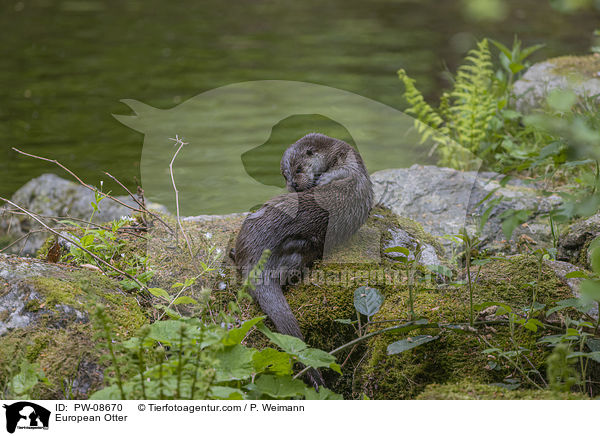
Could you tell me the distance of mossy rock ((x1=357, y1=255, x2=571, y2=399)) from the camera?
292 cm

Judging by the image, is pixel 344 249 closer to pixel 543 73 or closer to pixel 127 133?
pixel 543 73

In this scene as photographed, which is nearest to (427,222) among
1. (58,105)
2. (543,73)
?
(543,73)

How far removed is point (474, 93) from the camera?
6988 mm

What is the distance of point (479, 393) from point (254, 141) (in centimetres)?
645

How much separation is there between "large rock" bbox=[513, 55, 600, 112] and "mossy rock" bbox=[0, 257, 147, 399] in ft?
17.6

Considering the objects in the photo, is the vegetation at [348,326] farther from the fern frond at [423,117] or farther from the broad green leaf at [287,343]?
the fern frond at [423,117]

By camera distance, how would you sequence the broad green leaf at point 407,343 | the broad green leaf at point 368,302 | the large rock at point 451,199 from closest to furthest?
the broad green leaf at point 407,343 → the broad green leaf at point 368,302 → the large rock at point 451,199

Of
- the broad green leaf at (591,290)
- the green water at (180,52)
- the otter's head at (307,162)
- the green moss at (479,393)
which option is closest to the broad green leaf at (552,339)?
the green moss at (479,393)

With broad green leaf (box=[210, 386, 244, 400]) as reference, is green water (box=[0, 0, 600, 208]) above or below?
above

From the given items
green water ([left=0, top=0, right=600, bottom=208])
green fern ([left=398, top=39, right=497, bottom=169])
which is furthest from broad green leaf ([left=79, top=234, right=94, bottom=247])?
green fern ([left=398, top=39, right=497, bottom=169])

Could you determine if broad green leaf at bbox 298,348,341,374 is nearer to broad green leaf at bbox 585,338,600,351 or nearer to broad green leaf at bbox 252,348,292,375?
broad green leaf at bbox 252,348,292,375

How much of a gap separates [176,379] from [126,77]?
9.69 metres
